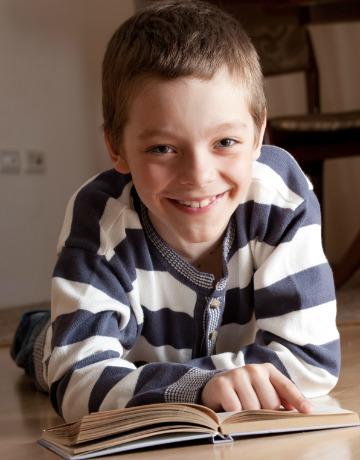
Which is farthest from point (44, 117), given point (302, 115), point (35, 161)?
point (302, 115)

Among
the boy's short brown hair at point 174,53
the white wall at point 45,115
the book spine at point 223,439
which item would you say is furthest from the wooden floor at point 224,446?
the white wall at point 45,115

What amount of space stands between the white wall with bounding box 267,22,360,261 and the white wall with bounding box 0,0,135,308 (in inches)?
28.8

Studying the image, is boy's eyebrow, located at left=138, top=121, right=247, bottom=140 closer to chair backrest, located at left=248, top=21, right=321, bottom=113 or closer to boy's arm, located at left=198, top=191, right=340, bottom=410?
boy's arm, located at left=198, top=191, right=340, bottom=410

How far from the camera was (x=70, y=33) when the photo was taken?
324cm

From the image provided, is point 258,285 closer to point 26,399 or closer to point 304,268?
point 304,268

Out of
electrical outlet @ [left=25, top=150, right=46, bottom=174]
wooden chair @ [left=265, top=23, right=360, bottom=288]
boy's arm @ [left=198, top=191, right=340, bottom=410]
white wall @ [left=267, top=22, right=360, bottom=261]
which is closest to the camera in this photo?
boy's arm @ [left=198, top=191, right=340, bottom=410]

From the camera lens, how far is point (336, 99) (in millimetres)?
3598

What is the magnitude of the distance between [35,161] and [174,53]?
2034mm

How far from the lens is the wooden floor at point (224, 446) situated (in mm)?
923

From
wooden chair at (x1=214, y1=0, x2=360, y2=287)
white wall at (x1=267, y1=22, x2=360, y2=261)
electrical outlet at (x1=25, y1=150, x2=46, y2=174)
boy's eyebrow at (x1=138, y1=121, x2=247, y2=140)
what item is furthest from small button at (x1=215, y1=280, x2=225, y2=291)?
white wall at (x1=267, y1=22, x2=360, y2=261)

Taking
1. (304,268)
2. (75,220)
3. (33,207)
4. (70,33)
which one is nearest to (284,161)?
(304,268)

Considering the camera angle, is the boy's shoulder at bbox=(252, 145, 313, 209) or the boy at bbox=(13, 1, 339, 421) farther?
the boy's shoulder at bbox=(252, 145, 313, 209)

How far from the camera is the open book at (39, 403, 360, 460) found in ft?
3.04

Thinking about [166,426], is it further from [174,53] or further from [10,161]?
[10,161]
